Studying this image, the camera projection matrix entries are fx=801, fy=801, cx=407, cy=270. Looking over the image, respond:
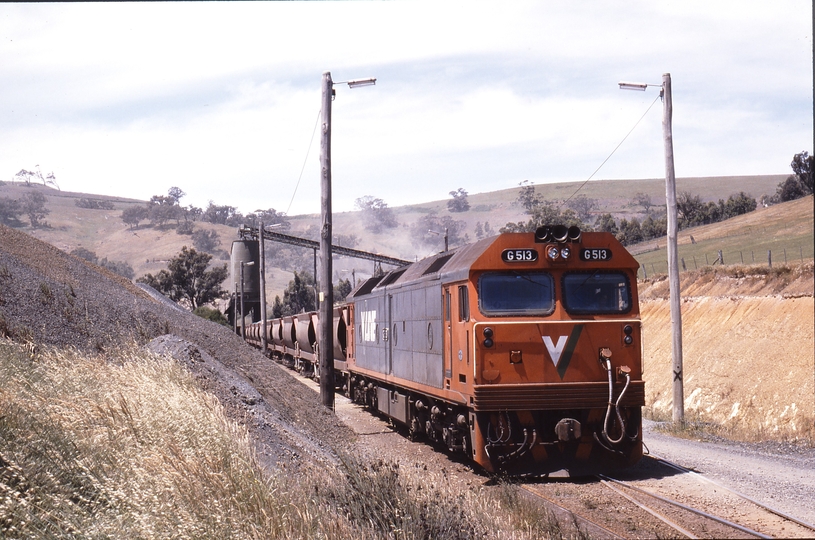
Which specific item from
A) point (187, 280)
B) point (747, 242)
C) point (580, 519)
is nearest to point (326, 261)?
point (580, 519)

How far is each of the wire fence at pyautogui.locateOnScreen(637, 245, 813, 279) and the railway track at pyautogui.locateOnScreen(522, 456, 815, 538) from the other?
26474mm

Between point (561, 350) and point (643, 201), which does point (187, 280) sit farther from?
point (643, 201)

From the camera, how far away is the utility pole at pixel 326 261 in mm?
18891

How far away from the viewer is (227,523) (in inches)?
283

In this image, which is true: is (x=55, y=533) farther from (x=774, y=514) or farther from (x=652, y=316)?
(x=652, y=316)

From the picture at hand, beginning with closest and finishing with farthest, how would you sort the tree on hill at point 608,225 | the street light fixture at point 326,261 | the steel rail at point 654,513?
the steel rail at point 654,513 → the street light fixture at point 326,261 → the tree on hill at point 608,225

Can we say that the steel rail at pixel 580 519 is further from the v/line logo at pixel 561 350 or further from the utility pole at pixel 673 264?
the utility pole at pixel 673 264

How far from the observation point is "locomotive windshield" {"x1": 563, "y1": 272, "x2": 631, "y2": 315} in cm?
1216

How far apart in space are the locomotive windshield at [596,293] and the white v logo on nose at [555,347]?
468mm

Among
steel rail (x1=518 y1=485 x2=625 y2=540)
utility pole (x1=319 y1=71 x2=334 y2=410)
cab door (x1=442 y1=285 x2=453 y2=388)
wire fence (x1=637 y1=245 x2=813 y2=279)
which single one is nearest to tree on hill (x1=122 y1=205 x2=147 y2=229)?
wire fence (x1=637 y1=245 x2=813 y2=279)

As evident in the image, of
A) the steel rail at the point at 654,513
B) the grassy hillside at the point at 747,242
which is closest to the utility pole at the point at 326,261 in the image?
the steel rail at the point at 654,513

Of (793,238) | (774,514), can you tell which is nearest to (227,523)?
(774,514)

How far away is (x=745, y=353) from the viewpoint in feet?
94.4

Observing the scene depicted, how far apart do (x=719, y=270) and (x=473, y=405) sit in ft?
102
